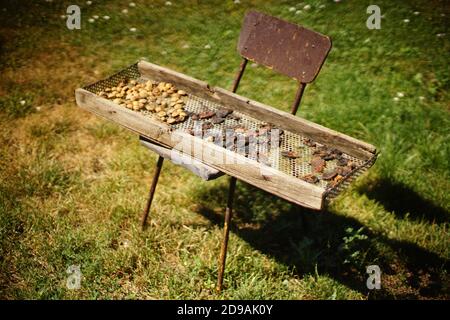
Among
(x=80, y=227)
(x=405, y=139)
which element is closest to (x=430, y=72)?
(x=405, y=139)

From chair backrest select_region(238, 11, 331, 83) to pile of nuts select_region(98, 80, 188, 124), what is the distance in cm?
71

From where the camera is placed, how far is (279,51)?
10.7ft

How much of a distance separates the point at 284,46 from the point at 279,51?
57 millimetres

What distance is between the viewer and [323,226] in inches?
151

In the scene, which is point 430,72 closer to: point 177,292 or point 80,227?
point 177,292

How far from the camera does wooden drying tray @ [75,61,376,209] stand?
2.30 m

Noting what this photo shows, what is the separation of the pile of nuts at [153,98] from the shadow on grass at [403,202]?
2109 millimetres

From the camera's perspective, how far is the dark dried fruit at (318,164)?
2.79 meters

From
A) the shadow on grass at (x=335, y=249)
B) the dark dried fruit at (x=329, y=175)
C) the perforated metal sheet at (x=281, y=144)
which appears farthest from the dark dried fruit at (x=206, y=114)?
the shadow on grass at (x=335, y=249)

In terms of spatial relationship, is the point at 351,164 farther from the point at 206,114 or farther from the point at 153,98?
the point at 153,98

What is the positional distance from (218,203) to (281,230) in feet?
2.33

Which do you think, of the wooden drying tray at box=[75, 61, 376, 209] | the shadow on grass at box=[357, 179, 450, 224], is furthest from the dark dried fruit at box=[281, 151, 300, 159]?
the shadow on grass at box=[357, 179, 450, 224]

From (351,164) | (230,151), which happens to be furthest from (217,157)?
(351,164)

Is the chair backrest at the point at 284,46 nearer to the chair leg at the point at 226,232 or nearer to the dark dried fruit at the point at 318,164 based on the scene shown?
the dark dried fruit at the point at 318,164
